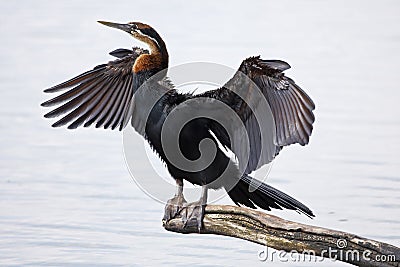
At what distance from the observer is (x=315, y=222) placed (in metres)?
7.27

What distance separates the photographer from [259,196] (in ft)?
17.4

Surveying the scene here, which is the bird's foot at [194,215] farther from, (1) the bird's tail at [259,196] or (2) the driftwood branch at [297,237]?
(1) the bird's tail at [259,196]

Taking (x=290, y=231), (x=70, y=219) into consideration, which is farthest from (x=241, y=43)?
(x=290, y=231)

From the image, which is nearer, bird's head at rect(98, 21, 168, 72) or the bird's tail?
the bird's tail

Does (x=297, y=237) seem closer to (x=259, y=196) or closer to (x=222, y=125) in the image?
(x=259, y=196)

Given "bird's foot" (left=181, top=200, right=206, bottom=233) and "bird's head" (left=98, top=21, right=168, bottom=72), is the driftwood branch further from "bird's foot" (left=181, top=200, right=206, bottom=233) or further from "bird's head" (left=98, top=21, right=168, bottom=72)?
"bird's head" (left=98, top=21, right=168, bottom=72)

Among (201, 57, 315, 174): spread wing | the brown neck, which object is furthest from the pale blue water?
the brown neck

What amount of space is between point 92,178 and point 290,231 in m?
3.52

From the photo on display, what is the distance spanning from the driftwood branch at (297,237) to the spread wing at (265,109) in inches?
14.1

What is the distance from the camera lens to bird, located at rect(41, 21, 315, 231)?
5195 millimetres

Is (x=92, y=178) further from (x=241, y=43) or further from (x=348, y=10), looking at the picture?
(x=348, y=10)

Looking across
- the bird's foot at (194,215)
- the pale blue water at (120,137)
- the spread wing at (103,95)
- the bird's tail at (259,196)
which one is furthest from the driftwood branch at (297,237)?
the pale blue water at (120,137)

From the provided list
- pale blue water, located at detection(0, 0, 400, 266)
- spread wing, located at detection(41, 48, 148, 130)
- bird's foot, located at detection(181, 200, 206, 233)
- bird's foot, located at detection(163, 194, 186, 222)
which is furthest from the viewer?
pale blue water, located at detection(0, 0, 400, 266)

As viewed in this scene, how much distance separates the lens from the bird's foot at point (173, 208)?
5348 mm
